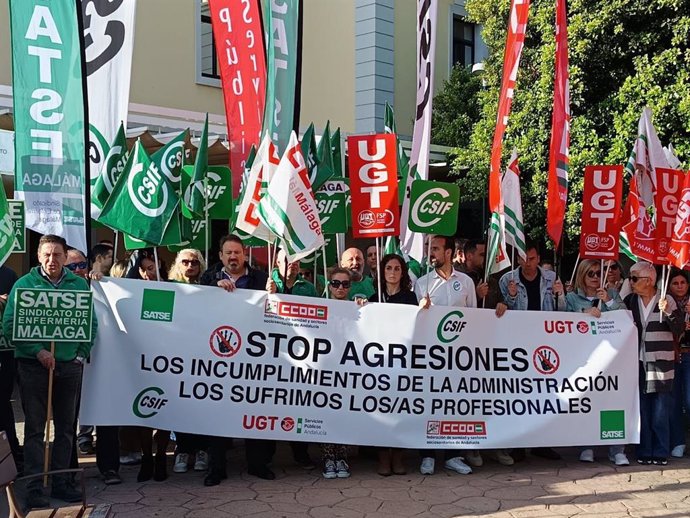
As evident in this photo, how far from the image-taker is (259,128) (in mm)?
8617

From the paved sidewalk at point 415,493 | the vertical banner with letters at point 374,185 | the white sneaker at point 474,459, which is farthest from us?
the white sneaker at point 474,459

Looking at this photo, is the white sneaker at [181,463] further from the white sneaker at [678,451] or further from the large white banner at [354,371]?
the white sneaker at [678,451]

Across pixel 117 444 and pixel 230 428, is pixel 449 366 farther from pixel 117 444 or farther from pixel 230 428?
pixel 117 444

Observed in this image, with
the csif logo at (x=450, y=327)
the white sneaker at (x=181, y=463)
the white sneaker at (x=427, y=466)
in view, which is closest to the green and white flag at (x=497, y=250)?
the csif logo at (x=450, y=327)

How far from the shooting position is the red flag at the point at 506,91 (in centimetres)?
809

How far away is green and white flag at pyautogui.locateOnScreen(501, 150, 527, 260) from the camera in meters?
7.87

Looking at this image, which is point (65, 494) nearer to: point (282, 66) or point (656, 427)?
point (282, 66)

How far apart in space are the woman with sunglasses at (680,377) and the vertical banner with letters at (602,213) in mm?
649

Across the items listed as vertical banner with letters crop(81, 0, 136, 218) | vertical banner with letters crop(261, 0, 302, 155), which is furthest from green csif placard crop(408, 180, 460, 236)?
vertical banner with letters crop(81, 0, 136, 218)

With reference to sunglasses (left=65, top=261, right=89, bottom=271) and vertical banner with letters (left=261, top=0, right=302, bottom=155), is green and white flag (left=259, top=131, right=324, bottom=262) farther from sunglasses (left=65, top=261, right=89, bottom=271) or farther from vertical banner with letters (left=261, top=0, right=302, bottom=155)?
vertical banner with letters (left=261, top=0, right=302, bottom=155)

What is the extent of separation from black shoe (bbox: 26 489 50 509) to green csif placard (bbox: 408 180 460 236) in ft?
11.6

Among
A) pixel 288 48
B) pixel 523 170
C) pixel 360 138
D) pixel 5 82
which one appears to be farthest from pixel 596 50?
pixel 5 82

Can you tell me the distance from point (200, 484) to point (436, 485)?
1.84 m

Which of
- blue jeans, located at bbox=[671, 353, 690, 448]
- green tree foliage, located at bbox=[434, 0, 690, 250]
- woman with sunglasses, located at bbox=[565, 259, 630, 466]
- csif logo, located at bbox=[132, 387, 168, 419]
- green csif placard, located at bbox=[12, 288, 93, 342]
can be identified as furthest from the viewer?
green tree foliage, located at bbox=[434, 0, 690, 250]
